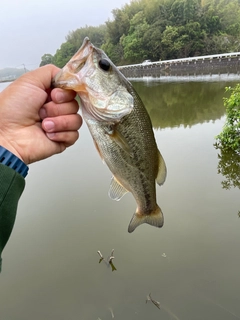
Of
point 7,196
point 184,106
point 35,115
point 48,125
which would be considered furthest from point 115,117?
point 184,106

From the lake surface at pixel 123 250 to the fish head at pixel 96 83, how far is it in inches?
110

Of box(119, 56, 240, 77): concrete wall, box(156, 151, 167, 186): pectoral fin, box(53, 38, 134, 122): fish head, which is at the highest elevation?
box(119, 56, 240, 77): concrete wall

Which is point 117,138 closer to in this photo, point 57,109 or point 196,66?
point 57,109

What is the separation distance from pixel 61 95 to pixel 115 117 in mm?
337

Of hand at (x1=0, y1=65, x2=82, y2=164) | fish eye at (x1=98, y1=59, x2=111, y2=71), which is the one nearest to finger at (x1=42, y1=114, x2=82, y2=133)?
hand at (x1=0, y1=65, x2=82, y2=164)

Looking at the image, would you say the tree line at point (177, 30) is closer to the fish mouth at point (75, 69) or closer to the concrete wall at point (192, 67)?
the concrete wall at point (192, 67)

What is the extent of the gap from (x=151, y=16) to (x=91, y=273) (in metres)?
55.5

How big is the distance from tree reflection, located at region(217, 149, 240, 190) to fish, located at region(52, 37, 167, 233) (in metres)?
4.44

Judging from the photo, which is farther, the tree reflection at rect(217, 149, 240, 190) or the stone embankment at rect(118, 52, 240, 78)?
the stone embankment at rect(118, 52, 240, 78)

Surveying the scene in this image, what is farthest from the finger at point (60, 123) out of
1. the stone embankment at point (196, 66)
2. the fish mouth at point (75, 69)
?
the stone embankment at point (196, 66)

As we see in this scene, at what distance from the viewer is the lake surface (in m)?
3.37

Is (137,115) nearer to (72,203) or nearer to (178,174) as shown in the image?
Answer: (72,203)

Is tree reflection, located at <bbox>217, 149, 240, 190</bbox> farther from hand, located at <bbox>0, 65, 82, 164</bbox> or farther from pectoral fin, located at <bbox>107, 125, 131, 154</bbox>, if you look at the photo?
hand, located at <bbox>0, 65, 82, 164</bbox>

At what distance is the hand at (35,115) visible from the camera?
152cm
